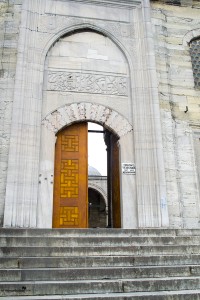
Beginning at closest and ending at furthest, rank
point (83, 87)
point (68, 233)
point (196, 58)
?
point (68, 233) < point (83, 87) < point (196, 58)

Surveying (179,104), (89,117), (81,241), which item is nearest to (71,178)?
(89,117)

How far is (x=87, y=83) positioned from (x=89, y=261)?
4.92 metres

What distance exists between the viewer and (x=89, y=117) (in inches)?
303

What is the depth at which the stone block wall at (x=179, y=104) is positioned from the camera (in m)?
7.55

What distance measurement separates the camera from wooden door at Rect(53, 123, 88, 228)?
7.11 meters

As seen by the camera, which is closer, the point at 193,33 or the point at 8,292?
the point at 8,292

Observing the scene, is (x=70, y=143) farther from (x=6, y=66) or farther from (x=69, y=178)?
(x=6, y=66)

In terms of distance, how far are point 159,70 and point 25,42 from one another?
11.8ft

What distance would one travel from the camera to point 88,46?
27.4 feet

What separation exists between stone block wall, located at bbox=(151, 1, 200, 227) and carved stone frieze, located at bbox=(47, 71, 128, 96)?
1.14 m

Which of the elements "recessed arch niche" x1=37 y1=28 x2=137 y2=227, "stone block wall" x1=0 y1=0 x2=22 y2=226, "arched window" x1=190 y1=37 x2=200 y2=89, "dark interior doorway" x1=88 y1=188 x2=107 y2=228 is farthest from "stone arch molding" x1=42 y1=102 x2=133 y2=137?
"dark interior doorway" x1=88 y1=188 x2=107 y2=228

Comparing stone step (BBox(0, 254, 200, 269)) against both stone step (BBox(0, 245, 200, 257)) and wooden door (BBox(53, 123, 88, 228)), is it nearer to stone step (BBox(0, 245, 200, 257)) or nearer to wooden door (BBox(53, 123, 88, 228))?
stone step (BBox(0, 245, 200, 257))

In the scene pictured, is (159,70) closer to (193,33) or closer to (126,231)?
(193,33)

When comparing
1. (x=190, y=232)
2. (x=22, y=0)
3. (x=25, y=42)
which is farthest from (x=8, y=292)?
(x=22, y=0)
